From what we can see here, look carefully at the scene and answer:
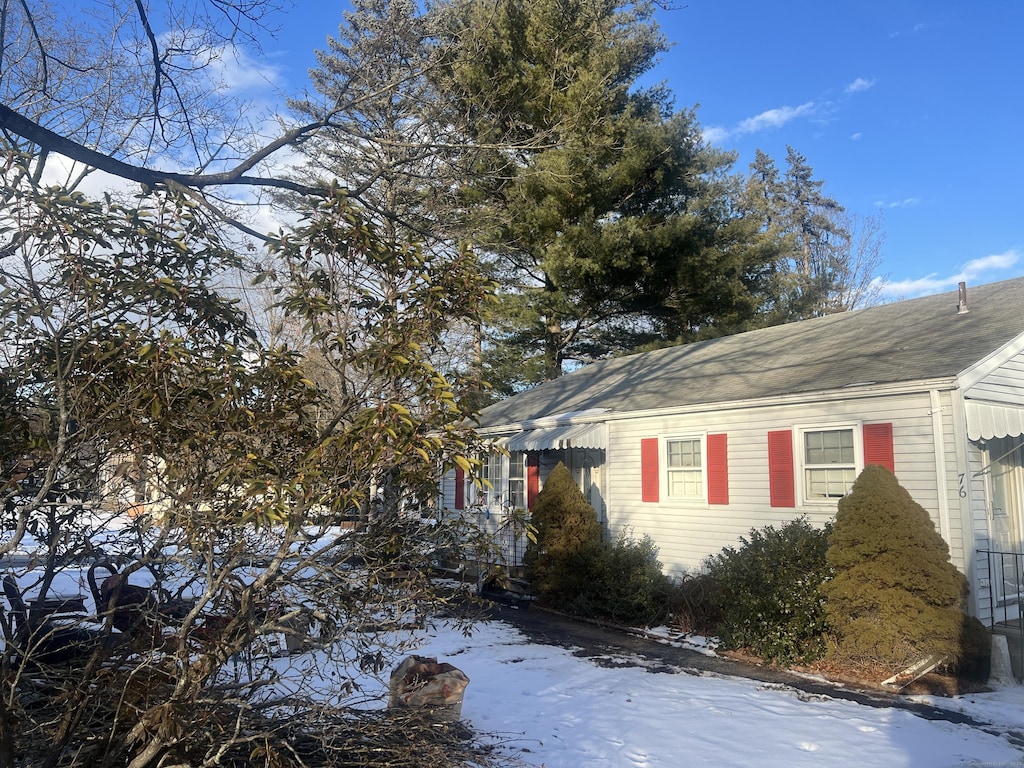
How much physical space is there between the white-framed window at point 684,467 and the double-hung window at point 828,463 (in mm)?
1882

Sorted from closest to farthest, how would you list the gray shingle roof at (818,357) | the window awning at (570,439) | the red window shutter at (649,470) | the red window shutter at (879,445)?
the red window shutter at (879,445)
the gray shingle roof at (818,357)
the red window shutter at (649,470)
the window awning at (570,439)

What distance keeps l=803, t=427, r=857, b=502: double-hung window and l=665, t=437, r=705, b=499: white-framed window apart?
188cm

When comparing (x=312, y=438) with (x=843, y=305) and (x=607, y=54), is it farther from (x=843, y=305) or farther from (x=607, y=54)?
(x=843, y=305)

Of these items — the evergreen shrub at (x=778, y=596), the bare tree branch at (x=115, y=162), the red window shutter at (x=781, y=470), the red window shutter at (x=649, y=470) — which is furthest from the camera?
the red window shutter at (x=649, y=470)

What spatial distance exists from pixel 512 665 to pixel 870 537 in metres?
4.24

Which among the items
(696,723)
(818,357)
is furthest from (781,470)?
(696,723)

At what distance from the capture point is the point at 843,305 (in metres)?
30.0

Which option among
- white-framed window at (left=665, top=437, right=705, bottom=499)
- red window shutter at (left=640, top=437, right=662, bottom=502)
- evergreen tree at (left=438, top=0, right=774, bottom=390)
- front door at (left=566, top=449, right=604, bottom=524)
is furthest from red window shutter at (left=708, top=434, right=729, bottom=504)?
evergreen tree at (left=438, top=0, right=774, bottom=390)


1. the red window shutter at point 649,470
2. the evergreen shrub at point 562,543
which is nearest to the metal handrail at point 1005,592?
the red window shutter at point 649,470

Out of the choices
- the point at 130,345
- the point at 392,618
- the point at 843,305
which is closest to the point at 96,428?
the point at 130,345

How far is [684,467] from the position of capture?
1230 cm

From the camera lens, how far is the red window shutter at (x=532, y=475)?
50.9 feet

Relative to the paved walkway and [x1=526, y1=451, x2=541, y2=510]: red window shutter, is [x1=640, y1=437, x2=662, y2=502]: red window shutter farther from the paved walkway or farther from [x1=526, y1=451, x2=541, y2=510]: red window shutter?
[x1=526, y1=451, x2=541, y2=510]: red window shutter

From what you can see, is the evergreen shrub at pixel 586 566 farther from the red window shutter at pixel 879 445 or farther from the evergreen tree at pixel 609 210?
the evergreen tree at pixel 609 210
